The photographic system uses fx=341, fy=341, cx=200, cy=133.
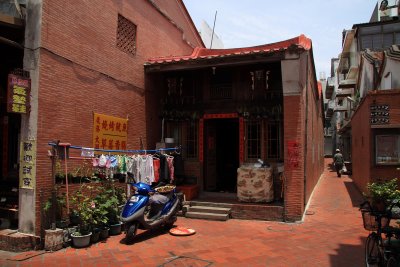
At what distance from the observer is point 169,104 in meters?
12.0

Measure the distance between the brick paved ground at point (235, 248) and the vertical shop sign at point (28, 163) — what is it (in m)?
1.38

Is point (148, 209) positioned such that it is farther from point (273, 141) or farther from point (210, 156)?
point (273, 141)

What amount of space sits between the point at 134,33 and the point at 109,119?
122 inches

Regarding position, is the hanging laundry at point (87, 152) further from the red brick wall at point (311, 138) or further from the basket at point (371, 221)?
the red brick wall at point (311, 138)

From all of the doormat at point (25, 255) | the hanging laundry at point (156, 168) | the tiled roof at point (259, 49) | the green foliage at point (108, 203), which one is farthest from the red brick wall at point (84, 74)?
the green foliage at point (108, 203)

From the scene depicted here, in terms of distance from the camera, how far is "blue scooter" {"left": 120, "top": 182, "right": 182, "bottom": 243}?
23.6 ft

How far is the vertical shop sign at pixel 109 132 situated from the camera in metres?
8.65

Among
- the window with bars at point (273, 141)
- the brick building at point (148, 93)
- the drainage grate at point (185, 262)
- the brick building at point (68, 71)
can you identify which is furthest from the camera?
the window with bars at point (273, 141)

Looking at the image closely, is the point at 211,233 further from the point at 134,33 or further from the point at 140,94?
the point at 134,33

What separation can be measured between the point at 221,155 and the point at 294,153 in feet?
14.8

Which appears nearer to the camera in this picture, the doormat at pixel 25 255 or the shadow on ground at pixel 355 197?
the doormat at pixel 25 255

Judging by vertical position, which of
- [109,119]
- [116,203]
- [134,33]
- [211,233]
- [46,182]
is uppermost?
[134,33]

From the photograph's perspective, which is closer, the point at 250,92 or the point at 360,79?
the point at 250,92

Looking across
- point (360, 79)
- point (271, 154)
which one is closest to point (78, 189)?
point (271, 154)
